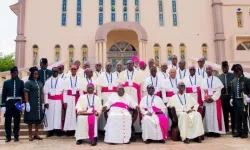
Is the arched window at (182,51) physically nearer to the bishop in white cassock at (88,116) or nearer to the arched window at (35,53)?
the arched window at (35,53)

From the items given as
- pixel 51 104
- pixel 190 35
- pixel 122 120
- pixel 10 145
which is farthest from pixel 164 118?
pixel 190 35

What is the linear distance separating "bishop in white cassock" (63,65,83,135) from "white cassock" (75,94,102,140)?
2.03ft

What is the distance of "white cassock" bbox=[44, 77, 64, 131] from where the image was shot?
7316 mm

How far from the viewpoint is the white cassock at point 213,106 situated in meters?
7.36

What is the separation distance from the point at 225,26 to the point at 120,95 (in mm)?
15178

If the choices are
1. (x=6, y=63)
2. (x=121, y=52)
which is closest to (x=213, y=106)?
(x=121, y=52)

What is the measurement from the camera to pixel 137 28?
1805 centimetres

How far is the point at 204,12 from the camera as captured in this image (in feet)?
63.5

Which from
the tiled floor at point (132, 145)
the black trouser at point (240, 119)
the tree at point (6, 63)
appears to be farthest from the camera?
the tree at point (6, 63)

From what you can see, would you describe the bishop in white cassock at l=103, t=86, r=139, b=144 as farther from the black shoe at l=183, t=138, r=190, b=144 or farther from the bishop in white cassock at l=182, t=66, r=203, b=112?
the bishop in white cassock at l=182, t=66, r=203, b=112

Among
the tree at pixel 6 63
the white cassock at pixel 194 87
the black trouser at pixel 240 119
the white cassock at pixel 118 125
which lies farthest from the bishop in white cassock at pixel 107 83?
the tree at pixel 6 63

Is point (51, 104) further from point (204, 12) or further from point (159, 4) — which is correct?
point (204, 12)

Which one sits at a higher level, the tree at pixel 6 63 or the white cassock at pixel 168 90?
the tree at pixel 6 63

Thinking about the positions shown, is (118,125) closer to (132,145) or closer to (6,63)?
(132,145)
